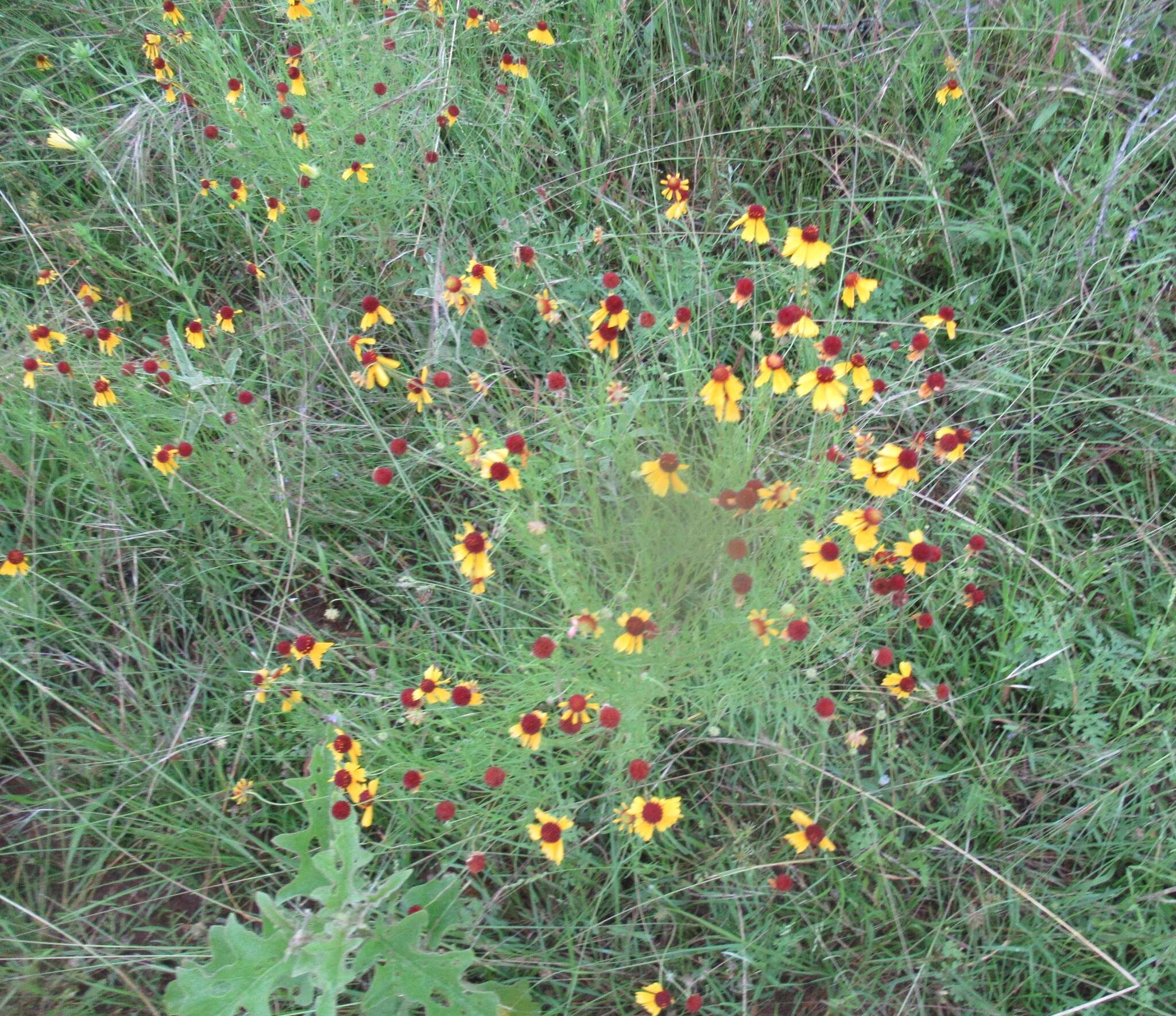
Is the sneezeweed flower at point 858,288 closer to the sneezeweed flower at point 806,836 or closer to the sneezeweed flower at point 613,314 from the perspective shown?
the sneezeweed flower at point 613,314

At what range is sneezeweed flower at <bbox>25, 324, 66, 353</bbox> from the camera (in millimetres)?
1946

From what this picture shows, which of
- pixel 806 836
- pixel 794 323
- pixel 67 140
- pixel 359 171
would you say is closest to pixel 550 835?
pixel 806 836

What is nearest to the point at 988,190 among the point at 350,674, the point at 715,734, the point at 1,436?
the point at 715,734

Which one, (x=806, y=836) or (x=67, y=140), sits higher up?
(x=67, y=140)

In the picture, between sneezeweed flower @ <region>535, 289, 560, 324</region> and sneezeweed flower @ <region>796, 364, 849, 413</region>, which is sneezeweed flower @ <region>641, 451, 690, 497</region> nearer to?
sneezeweed flower @ <region>796, 364, 849, 413</region>

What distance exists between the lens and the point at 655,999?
135 centimetres

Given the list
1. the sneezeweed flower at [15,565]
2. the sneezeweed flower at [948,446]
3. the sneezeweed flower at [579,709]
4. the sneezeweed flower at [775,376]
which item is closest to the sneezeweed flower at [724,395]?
the sneezeweed flower at [775,376]

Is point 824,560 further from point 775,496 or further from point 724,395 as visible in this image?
point 724,395

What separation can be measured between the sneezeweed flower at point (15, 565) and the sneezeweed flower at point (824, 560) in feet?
4.86

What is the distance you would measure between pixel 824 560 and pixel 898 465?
0.69ft

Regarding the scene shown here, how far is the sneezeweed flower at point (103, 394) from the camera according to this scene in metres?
1.86

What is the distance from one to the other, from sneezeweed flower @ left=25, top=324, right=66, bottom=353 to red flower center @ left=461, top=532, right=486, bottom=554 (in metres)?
1.20

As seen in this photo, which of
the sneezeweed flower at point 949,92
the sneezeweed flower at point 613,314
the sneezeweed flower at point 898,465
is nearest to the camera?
the sneezeweed flower at point 898,465

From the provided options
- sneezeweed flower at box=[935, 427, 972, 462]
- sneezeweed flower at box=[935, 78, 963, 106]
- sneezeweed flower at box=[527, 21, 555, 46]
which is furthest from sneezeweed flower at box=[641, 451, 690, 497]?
sneezeweed flower at box=[527, 21, 555, 46]
